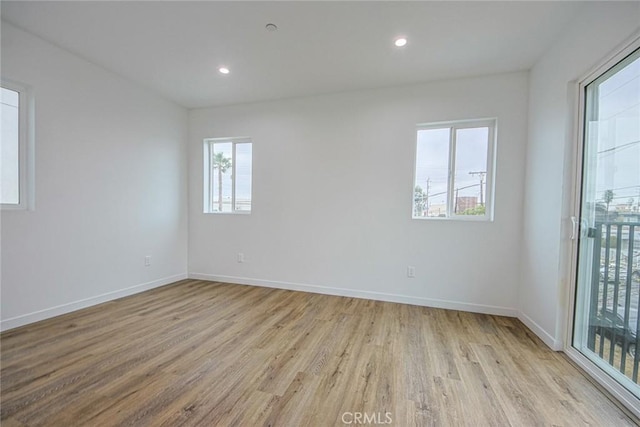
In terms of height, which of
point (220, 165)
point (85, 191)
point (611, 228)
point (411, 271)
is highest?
point (220, 165)

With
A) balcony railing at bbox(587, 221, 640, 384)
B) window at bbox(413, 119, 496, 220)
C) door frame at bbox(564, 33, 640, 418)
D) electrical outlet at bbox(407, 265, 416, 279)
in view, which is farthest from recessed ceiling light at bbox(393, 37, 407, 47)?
electrical outlet at bbox(407, 265, 416, 279)

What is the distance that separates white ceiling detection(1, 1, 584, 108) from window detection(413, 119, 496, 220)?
2.02 feet

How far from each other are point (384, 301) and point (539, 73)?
2.92 m

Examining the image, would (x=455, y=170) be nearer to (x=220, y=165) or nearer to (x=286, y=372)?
(x=286, y=372)

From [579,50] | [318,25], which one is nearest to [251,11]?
[318,25]

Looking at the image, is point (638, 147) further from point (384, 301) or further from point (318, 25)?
point (384, 301)

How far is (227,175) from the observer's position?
4250 millimetres

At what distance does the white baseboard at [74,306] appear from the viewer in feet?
7.96

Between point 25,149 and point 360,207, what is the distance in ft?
11.4

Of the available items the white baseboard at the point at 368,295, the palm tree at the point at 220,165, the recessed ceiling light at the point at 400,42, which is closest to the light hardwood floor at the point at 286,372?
the white baseboard at the point at 368,295

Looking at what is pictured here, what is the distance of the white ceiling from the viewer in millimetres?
2062

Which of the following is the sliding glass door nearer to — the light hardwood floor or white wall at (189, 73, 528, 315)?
the light hardwood floor

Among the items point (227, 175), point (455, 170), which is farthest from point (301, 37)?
point (227, 175)

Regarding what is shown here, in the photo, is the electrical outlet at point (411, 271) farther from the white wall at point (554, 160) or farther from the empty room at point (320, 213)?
the white wall at point (554, 160)
